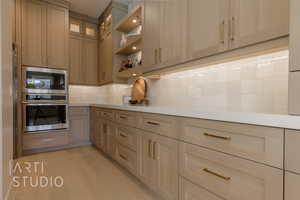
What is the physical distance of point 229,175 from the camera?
35.5 inches

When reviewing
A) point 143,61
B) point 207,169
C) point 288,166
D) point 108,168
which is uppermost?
point 143,61

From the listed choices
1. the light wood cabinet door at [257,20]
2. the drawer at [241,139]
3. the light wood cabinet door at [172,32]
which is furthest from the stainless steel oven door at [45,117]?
the light wood cabinet door at [257,20]

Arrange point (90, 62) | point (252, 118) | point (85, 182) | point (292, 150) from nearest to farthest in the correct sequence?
point (292, 150)
point (252, 118)
point (85, 182)
point (90, 62)

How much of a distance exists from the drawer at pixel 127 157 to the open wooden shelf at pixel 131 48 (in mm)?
1592

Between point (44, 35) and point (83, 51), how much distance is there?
0.86 metres

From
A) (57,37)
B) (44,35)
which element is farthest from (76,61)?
(44,35)

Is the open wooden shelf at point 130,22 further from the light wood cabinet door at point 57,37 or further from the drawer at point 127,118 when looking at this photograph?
the drawer at point 127,118

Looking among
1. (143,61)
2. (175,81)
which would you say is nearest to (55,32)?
(143,61)

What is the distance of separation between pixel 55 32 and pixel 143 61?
7.07 ft

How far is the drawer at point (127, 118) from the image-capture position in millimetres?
1816

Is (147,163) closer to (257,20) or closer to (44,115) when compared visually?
(257,20)

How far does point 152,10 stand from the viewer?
199 centimetres

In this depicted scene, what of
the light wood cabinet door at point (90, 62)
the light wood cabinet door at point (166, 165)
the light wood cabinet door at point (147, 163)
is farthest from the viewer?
the light wood cabinet door at point (90, 62)

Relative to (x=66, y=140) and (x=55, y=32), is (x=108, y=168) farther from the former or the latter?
(x=55, y=32)
